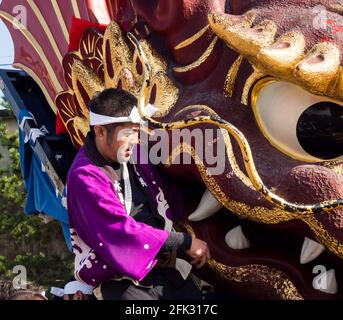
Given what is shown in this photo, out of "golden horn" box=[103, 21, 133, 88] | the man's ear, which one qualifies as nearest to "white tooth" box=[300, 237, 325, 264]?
the man's ear

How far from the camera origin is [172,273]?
230cm

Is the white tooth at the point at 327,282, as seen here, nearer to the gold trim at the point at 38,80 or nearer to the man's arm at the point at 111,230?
the man's arm at the point at 111,230

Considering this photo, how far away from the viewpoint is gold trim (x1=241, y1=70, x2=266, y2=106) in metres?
2.22

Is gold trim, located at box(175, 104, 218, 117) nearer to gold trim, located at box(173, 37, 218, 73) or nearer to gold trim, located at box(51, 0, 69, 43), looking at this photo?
gold trim, located at box(173, 37, 218, 73)

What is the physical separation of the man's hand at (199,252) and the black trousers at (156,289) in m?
0.11

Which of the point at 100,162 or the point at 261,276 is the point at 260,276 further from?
the point at 100,162

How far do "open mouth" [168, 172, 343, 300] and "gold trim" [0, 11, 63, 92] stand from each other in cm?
119

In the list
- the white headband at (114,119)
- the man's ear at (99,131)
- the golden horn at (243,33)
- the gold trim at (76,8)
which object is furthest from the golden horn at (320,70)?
the gold trim at (76,8)

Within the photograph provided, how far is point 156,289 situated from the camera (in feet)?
7.35

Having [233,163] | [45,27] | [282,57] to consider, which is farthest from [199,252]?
[45,27]

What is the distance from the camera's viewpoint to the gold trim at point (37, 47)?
3396 mm
